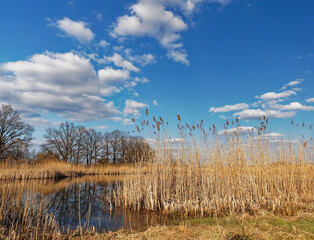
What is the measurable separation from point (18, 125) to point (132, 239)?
34.0 m

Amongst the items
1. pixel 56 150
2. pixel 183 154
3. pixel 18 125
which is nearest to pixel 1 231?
pixel 183 154

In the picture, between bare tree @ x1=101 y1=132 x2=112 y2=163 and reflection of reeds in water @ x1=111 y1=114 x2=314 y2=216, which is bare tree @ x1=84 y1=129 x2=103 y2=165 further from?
reflection of reeds in water @ x1=111 y1=114 x2=314 y2=216

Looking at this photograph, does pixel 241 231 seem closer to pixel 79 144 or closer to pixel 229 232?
pixel 229 232

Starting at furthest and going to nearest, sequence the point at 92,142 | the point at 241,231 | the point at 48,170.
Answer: the point at 92,142, the point at 48,170, the point at 241,231

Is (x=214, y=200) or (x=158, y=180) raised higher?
(x=158, y=180)

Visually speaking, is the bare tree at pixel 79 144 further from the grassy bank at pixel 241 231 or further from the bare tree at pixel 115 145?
the grassy bank at pixel 241 231

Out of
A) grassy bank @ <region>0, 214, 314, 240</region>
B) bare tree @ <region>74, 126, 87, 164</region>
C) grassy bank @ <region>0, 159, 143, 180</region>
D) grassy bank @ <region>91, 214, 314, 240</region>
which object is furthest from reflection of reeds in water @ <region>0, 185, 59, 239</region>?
bare tree @ <region>74, 126, 87, 164</region>

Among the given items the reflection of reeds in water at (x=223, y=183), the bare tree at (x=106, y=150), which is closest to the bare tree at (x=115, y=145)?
the bare tree at (x=106, y=150)

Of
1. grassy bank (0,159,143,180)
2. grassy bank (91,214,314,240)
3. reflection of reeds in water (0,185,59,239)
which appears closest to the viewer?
grassy bank (91,214,314,240)

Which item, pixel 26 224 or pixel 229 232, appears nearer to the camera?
pixel 229 232

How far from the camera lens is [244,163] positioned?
22.0 ft

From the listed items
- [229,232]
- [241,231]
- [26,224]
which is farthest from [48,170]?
[241,231]

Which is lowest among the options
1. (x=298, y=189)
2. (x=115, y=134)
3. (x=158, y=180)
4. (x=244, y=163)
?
(x=298, y=189)

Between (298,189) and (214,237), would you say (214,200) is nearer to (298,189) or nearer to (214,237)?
(214,237)
